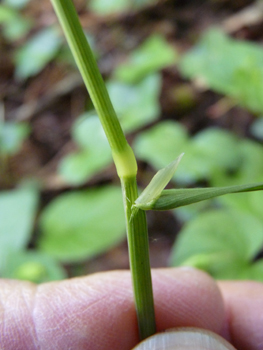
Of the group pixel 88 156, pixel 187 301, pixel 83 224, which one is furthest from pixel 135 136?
pixel 187 301

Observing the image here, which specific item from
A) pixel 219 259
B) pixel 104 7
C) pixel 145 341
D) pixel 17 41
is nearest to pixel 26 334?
pixel 145 341

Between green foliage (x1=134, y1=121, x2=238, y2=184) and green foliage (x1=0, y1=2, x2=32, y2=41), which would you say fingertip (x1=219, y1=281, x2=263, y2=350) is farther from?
green foliage (x1=0, y1=2, x2=32, y2=41)

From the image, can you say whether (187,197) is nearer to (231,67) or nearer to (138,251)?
(138,251)

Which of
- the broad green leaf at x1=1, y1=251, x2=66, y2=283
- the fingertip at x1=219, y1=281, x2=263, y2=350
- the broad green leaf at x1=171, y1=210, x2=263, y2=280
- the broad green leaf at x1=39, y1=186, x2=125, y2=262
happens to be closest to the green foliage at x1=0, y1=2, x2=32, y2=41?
the broad green leaf at x1=39, y1=186, x2=125, y2=262

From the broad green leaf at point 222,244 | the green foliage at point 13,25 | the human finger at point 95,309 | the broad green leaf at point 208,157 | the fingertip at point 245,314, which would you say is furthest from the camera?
the green foliage at point 13,25

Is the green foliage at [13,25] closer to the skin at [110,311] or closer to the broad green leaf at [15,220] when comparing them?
the broad green leaf at [15,220]

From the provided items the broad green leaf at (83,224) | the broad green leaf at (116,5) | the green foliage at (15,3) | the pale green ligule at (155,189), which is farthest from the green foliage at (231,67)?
the green foliage at (15,3)

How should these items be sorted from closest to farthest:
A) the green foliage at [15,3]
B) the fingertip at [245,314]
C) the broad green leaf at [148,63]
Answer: the fingertip at [245,314] → the broad green leaf at [148,63] → the green foliage at [15,3]
